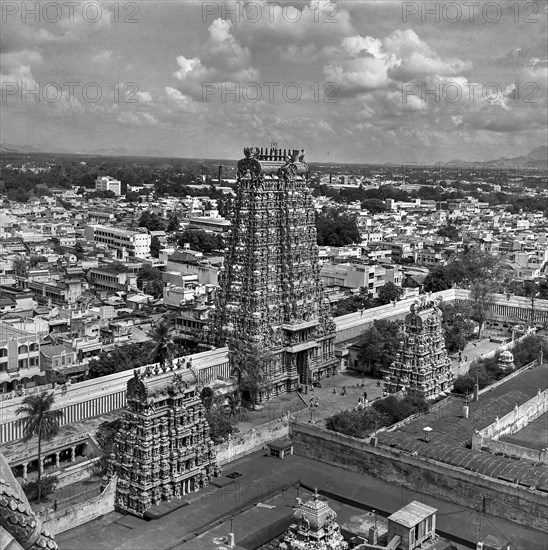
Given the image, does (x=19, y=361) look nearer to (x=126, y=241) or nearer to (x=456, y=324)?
(x=456, y=324)

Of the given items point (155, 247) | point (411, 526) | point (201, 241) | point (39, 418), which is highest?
point (39, 418)

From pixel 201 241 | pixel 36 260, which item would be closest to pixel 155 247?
pixel 201 241

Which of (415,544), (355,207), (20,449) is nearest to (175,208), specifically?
(355,207)

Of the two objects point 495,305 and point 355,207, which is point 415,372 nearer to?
point 495,305

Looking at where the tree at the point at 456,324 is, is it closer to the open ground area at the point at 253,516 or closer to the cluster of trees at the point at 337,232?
the open ground area at the point at 253,516

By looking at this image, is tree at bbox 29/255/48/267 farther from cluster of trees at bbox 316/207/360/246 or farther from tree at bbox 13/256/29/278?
cluster of trees at bbox 316/207/360/246
